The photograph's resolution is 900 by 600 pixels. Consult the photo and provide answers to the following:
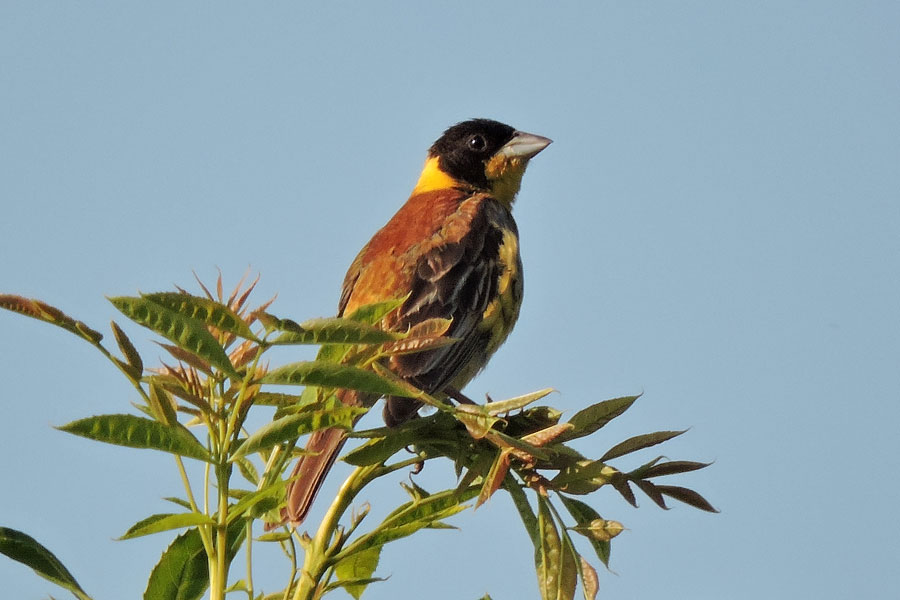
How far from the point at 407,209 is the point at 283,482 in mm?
3580

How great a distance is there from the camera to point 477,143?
6.18 metres

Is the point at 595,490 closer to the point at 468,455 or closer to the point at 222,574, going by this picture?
the point at 468,455

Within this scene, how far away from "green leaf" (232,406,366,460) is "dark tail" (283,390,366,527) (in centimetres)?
50

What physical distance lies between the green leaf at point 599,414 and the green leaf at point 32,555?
81 cm

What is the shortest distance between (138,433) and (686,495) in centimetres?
95

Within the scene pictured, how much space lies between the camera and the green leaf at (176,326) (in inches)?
56.9

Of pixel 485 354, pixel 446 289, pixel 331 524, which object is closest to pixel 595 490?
pixel 331 524

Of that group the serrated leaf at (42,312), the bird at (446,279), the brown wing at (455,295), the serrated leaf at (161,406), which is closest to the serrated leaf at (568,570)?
the serrated leaf at (161,406)

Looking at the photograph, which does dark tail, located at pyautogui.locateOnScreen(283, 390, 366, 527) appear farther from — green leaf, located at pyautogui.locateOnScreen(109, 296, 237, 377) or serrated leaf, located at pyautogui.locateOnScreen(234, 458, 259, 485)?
green leaf, located at pyautogui.locateOnScreen(109, 296, 237, 377)

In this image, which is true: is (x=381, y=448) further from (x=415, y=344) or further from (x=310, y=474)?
(x=310, y=474)

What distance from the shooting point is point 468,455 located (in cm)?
212

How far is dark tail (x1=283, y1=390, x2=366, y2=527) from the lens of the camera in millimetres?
2316

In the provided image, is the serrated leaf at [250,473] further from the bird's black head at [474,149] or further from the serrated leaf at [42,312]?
the bird's black head at [474,149]

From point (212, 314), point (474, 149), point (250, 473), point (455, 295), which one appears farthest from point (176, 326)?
point (474, 149)
